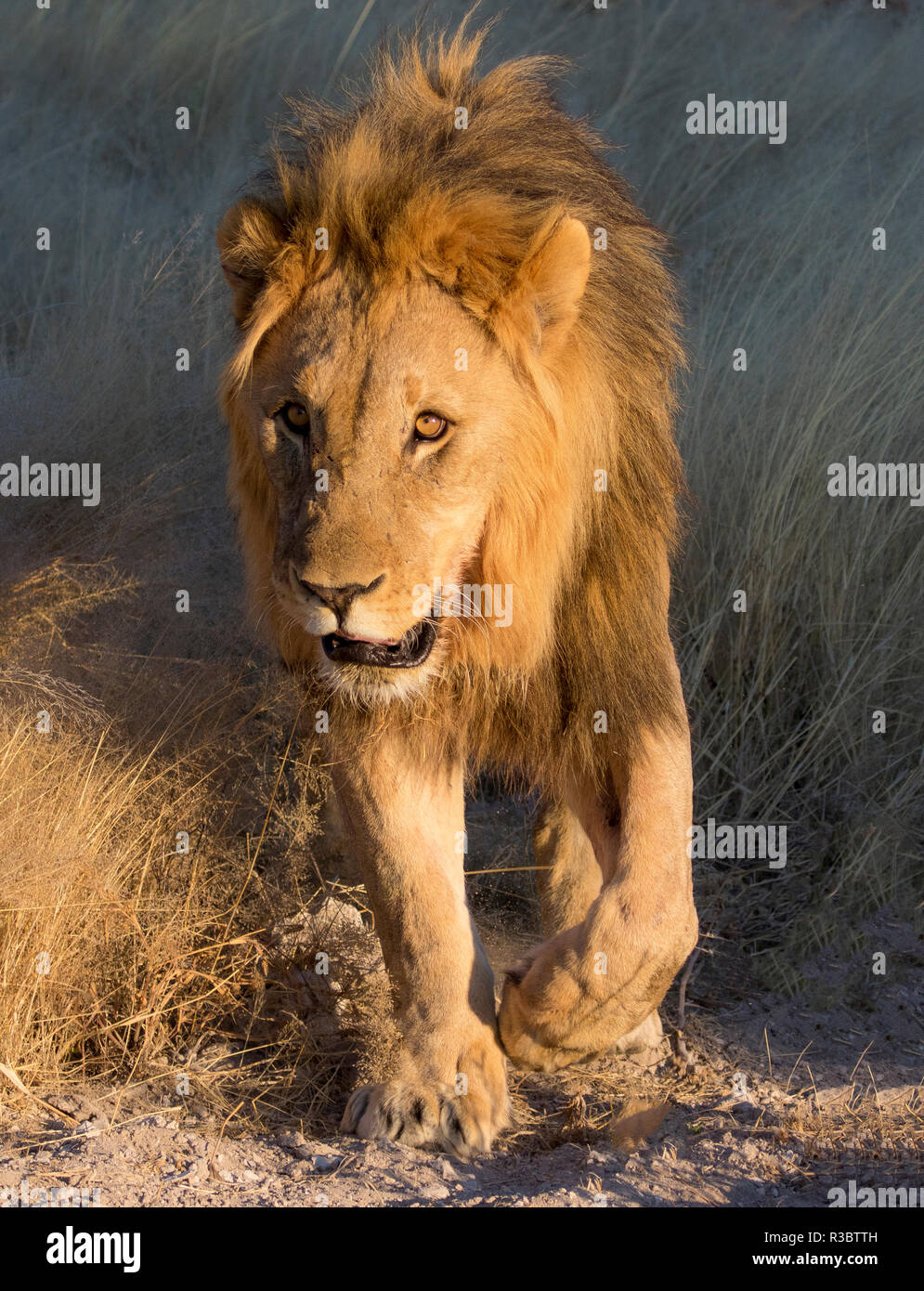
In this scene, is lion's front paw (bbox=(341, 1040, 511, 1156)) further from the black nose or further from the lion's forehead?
the lion's forehead

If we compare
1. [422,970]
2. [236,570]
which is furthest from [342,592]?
[236,570]

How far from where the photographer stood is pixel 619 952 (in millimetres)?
3131

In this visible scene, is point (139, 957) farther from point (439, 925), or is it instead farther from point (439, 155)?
point (439, 155)

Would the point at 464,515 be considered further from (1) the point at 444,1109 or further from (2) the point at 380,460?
(1) the point at 444,1109

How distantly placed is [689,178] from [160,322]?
10.1 ft

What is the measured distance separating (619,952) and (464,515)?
97 cm

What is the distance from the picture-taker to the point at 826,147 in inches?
313

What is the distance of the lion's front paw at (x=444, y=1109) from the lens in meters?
3.23

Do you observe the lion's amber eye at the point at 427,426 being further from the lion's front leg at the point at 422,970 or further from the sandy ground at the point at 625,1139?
the sandy ground at the point at 625,1139

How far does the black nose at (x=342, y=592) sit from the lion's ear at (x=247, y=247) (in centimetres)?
75

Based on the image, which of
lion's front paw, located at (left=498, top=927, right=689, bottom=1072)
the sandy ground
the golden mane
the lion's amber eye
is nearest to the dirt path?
the sandy ground

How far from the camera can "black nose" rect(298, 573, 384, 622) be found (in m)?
2.81

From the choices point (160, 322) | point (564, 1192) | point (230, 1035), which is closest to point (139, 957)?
point (230, 1035)

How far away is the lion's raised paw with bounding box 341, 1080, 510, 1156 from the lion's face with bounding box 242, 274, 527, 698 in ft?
2.95
